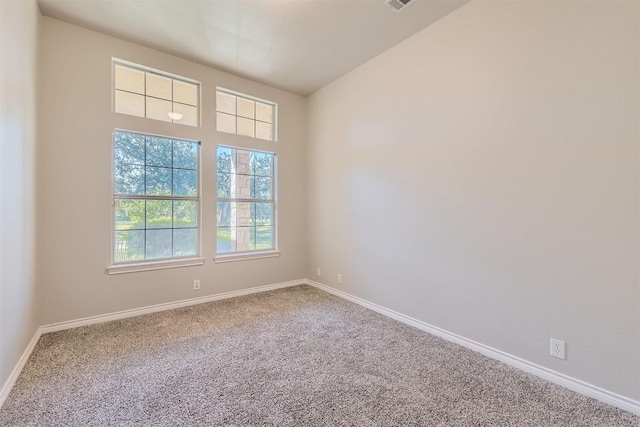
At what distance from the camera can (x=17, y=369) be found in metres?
1.98

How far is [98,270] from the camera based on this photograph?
2910 millimetres

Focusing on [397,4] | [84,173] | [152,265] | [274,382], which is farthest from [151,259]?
[397,4]

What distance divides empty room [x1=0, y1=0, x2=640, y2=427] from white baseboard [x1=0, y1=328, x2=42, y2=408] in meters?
0.02

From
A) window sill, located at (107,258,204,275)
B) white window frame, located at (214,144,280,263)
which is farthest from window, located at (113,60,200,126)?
window sill, located at (107,258,204,275)

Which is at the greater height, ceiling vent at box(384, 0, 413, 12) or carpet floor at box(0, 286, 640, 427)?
ceiling vent at box(384, 0, 413, 12)

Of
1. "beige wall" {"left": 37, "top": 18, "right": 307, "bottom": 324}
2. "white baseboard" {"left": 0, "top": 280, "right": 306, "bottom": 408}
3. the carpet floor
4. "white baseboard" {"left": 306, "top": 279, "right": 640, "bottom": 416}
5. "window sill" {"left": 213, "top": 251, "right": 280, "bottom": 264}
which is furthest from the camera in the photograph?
"window sill" {"left": 213, "top": 251, "right": 280, "bottom": 264}

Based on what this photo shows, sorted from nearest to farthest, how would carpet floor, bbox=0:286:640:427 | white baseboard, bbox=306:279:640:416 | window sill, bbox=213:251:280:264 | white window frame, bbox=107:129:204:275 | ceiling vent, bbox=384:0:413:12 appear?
1. carpet floor, bbox=0:286:640:427
2. white baseboard, bbox=306:279:640:416
3. ceiling vent, bbox=384:0:413:12
4. white window frame, bbox=107:129:204:275
5. window sill, bbox=213:251:280:264

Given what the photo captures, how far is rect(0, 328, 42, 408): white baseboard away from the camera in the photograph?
1731 mm

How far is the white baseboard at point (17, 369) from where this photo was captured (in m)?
1.73

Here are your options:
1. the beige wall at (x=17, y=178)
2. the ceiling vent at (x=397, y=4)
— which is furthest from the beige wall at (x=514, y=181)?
the beige wall at (x=17, y=178)

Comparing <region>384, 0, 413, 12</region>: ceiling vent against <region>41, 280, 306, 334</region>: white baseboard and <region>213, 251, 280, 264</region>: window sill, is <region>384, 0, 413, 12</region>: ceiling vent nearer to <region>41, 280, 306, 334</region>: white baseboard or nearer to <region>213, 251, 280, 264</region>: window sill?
<region>213, 251, 280, 264</region>: window sill

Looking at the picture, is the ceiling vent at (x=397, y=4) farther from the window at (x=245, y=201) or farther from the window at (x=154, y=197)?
the window at (x=154, y=197)

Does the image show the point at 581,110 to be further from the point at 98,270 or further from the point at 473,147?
the point at 98,270

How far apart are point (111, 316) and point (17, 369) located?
997 mm
